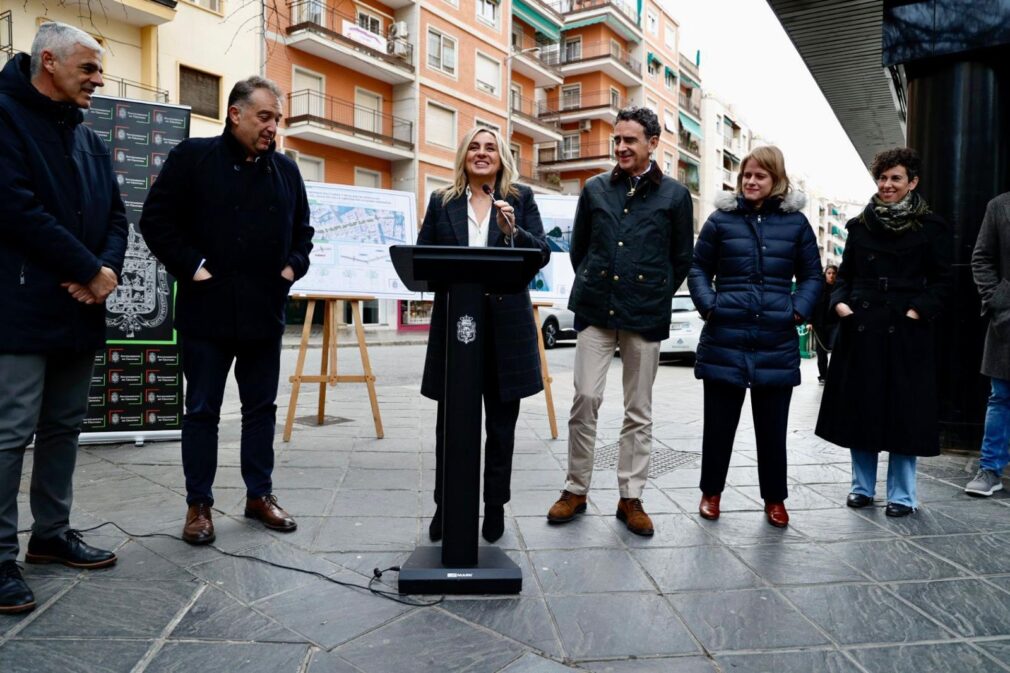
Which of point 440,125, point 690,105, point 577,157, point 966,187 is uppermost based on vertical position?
point 690,105

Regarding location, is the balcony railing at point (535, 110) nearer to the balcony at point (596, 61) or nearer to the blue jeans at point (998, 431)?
the balcony at point (596, 61)

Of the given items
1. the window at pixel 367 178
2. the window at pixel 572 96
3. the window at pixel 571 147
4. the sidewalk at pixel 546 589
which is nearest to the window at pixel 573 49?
the window at pixel 572 96

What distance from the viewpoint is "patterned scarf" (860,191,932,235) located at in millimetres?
3932

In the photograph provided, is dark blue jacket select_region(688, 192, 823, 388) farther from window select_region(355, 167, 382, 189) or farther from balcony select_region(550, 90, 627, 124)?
balcony select_region(550, 90, 627, 124)

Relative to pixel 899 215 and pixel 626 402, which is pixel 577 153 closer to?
pixel 899 215

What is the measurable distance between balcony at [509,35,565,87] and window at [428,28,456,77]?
160 inches

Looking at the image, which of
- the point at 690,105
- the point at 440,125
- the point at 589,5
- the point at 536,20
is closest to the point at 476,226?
the point at 440,125

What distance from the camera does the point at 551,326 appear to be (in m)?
19.2

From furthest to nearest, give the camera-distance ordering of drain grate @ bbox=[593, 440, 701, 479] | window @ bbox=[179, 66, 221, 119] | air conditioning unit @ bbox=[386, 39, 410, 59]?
air conditioning unit @ bbox=[386, 39, 410, 59], window @ bbox=[179, 66, 221, 119], drain grate @ bbox=[593, 440, 701, 479]

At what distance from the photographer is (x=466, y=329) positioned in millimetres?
2742

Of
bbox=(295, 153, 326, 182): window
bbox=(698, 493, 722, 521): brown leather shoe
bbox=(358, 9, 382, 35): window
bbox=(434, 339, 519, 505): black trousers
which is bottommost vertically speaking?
bbox=(698, 493, 722, 521): brown leather shoe

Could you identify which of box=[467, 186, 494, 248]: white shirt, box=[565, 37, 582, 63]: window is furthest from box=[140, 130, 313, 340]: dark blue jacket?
box=[565, 37, 582, 63]: window

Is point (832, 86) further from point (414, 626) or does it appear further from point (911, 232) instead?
point (414, 626)

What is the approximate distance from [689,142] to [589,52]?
13304 mm
